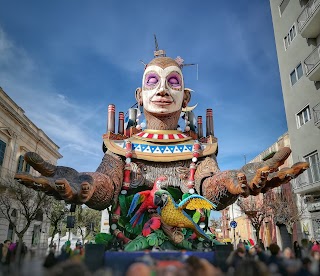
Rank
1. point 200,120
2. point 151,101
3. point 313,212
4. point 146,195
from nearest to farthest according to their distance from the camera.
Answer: point 146,195
point 151,101
point 200,120
point 313,212

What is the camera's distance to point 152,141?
4.99 m

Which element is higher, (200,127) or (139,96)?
(139,96)

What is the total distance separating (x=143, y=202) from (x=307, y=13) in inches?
481

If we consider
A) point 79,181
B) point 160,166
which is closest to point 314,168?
point 160,166

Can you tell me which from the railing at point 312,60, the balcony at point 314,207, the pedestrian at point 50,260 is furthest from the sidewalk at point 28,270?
the balcony at point 314,207

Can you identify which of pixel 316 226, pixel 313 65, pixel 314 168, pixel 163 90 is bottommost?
pixel 316 226

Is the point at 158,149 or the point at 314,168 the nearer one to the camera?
the point at 158,149

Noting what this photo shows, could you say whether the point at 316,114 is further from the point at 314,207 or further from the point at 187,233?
the point at 187,233

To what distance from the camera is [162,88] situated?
5.09 m

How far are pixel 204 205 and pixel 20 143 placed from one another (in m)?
14.7

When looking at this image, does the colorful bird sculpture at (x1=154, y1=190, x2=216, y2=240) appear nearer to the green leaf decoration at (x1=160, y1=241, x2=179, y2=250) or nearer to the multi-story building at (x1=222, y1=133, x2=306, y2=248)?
A: the green leaf decoration at (x1=160, y1=241, x2=179, y2=250)

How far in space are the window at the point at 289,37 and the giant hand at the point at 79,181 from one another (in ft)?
42.1

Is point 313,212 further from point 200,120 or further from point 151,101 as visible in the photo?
point 151,101

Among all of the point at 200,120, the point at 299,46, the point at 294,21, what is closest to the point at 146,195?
the point at 200,120
